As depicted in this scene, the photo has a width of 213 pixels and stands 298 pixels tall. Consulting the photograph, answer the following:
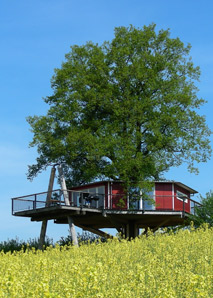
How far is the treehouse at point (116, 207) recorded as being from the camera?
31.6 metres

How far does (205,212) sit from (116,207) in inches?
Result: 241

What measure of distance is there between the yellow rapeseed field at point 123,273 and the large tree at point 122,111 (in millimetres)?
15258

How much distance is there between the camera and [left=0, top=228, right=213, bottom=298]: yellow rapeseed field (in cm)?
788

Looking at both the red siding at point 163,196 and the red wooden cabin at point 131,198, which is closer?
the red wooden cabin at point 131,198

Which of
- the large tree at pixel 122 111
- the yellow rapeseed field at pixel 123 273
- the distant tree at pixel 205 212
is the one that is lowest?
the yellow rapeseed field at pixel 123 273

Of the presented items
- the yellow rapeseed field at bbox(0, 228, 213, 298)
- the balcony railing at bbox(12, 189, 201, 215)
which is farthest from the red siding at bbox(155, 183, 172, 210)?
the yellow rapeseed field at bbox(0, 228, 213, 298)

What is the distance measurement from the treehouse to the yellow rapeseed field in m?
11.6

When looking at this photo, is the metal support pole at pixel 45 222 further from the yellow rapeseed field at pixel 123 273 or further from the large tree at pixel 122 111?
the yellow rapeseed field at pixel 123 273

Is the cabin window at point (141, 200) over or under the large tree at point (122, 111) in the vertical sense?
under

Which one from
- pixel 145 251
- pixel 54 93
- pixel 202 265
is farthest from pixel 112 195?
pixel 202 265

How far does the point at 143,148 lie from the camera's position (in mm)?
36719

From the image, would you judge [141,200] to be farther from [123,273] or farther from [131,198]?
[123,273]

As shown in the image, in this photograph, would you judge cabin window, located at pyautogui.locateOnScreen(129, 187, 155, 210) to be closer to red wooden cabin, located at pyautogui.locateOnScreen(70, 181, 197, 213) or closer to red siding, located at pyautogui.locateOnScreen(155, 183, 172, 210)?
red wooden cabin, located at pyautogui.locateOnScreen(70, 181, 197, 213)

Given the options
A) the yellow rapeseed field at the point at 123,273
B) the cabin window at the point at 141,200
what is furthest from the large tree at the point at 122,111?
the yellow rapeseed field at the point at 123,273
